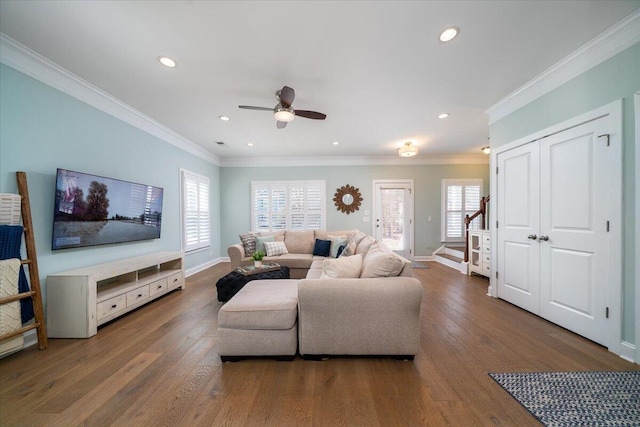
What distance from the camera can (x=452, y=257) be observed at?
5820mm

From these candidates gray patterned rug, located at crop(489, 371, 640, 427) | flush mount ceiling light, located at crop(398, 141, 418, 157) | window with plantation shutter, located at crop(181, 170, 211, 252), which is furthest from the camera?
flush mount ceiling light, located at crop(398, 141, 418, 157)

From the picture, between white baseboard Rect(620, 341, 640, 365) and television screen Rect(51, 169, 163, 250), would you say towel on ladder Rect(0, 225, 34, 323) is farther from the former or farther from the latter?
white baseboard Rect(620, 341, 640, 365)

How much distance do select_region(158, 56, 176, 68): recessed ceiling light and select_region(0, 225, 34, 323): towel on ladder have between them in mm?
1936

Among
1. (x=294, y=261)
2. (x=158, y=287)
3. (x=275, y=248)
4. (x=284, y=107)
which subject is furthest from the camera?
(x=275, y=248)

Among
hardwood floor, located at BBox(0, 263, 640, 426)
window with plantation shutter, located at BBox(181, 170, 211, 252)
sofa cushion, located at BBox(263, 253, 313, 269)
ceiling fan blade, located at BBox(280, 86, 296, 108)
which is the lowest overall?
hardwood floor, located at BBox(0, 263, 640, 426)

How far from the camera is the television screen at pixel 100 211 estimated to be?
8.27ft

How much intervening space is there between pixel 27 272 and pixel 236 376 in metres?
2.35

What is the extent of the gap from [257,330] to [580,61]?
3.94 m

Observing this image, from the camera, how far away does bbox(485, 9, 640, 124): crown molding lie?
1965 mm

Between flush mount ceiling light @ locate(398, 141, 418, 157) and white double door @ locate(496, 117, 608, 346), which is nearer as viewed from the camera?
white double door @ locate(496, 117, 608, 346)

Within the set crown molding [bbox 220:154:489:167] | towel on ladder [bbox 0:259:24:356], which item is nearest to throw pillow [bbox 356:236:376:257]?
crown molding [bbox 220:154:489:167]

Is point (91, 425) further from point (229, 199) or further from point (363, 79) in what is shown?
point (229, 199)

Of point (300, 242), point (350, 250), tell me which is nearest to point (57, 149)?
point (300, 242)

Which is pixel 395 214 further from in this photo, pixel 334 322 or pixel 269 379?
pixel 269 379
